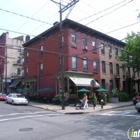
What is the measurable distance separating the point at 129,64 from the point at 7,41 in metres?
28.6

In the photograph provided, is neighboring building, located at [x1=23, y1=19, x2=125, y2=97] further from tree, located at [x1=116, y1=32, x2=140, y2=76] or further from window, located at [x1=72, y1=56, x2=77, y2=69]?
tree, located at [x1=116, y1=32, x2=140, y2=76]

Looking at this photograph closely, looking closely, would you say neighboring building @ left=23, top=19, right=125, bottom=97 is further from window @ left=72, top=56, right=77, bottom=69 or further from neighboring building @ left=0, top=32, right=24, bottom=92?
neighboring building @ left=0, top=32, right=24, bottom=92

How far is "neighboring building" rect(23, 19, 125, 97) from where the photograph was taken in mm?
24219

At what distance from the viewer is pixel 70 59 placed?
952 inches

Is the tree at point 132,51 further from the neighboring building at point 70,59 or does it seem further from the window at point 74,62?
the window at point 74,62

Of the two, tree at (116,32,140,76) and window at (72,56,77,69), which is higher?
tree at (116,32,140,76)

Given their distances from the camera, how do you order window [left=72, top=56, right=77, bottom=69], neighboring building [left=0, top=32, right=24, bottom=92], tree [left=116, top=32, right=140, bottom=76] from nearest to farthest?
window [left=72, top=56, right=77, bottom=69] < tree [left=116, top=32, right=140, bottom=76] < neighboring building [left=0, top=32, right=24, bottom=92]

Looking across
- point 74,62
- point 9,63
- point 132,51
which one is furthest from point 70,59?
point 9,63

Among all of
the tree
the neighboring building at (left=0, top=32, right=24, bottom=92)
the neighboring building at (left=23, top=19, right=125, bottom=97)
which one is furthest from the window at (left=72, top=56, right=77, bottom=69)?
the neighboring building at (left=0, top=32, right=24, bottom=92)

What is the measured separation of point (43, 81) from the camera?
28.5 meters

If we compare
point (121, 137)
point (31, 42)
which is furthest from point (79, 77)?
point (121, 137)

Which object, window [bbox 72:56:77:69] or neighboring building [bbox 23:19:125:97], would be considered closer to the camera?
neighboring building [bbox 23:19:125:97]

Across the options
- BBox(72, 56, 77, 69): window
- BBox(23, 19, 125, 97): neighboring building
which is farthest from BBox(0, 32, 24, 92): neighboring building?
BBox(72, 56, 77, 69): window

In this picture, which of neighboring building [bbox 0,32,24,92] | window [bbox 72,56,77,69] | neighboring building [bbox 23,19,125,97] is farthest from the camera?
neighboring building [bbox 0,32,24,92]
